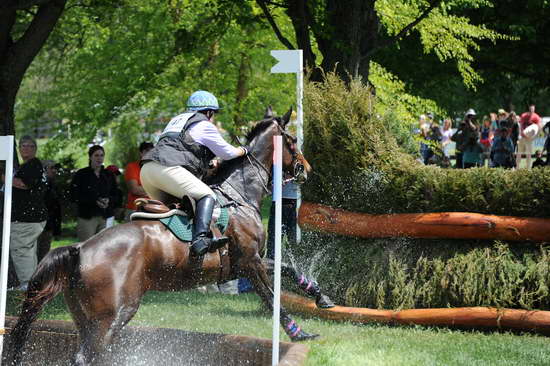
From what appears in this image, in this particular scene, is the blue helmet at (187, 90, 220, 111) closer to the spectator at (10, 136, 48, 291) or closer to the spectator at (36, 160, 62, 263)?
the spectator at (10, 136, 48, 291)

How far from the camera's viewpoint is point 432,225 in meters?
9.02

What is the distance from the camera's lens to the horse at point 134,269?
265 inches

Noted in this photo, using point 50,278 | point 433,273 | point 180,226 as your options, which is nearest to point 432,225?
point 433,273

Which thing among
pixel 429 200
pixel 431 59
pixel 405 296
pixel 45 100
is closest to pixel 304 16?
pixel 429 200

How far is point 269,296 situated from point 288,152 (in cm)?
157

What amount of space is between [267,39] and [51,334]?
45.1 feet

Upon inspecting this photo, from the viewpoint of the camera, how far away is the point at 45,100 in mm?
23578

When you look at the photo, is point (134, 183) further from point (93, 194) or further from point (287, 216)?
point (287, 216)

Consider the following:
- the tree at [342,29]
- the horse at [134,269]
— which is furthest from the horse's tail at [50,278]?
the tree at [342,29]

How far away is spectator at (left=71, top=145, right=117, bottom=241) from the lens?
12.9 metres

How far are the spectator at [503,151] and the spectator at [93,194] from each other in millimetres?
10804

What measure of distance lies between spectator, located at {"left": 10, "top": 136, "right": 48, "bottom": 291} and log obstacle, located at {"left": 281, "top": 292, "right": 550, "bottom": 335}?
4.02 metres

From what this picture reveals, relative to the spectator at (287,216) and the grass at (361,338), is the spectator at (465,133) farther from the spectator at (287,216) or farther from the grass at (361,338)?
the grass at (361,338)

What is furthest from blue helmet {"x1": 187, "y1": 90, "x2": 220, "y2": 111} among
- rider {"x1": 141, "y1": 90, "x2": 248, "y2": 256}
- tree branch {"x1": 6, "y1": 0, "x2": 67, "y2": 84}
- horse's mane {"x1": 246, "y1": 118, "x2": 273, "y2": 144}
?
tree branch {"x1": 6, "y1": 0, "x2": 67, "y2": 84}
